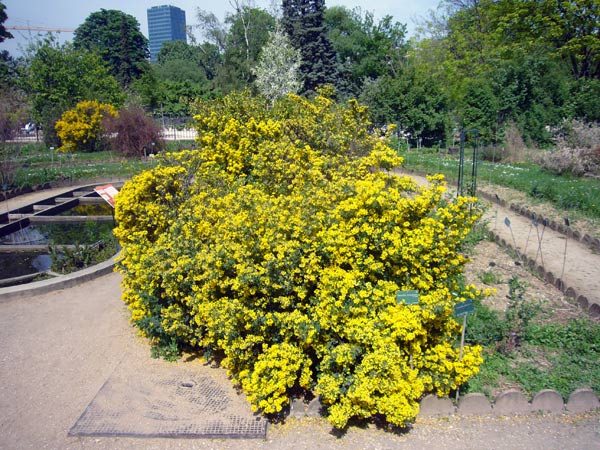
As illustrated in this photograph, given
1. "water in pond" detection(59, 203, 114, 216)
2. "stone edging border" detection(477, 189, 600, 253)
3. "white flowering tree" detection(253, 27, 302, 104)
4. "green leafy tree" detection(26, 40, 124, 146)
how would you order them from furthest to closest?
"white flowering tree" detection(253, 27, 302, 104)
"green leafy tree" detection(26, 40, 124, 146)
"water in pond" detection(59, 203, 114, 216)
"stone edging border" detection(477, 189, 600, 253)

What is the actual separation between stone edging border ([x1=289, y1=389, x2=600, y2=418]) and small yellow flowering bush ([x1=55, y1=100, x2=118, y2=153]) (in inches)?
892

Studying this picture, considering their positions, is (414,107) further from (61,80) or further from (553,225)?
(61,80)

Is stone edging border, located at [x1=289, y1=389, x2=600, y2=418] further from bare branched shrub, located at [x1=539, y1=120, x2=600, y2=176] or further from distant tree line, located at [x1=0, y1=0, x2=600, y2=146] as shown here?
distant tree line, located at [x1=0, y1=0, x2=600, y2=146]

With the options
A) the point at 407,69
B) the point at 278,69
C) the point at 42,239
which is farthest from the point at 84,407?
the point at 278,69

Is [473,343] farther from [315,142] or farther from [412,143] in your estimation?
[412,143]

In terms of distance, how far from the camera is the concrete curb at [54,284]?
764 centimetres

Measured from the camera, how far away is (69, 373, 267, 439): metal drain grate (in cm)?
456

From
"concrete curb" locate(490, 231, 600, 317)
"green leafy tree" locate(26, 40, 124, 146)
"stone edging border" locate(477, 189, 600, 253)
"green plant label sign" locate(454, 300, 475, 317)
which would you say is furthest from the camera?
"green leafy tree" locate(26, 40, 124, 146)

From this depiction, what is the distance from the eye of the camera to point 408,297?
445 centimetres

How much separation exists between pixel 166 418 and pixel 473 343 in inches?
139

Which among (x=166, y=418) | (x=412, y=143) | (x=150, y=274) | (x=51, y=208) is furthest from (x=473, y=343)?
(x=412, y=143)

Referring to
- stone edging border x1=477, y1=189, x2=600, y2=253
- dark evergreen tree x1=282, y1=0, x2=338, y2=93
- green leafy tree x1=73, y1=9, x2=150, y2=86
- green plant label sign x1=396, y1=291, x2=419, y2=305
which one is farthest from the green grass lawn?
green leafy tree x1=73, y1=9, x2=150, y2=86

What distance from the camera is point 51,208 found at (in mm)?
13320

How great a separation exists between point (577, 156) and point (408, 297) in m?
13.9
